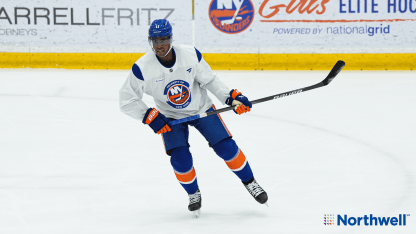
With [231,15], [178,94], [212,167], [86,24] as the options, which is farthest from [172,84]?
[86,24]

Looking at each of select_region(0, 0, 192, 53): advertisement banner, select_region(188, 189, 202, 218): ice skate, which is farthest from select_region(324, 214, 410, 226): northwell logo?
select_region(0, 0, 192, 53): advertisement banner

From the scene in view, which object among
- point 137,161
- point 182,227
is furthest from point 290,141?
point 182,227

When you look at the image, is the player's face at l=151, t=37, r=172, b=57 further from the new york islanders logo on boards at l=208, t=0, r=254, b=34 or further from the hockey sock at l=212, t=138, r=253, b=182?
the new york islanders logo on boards at l=208, t=0, r=254, b=34

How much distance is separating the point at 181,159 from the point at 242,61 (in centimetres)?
531

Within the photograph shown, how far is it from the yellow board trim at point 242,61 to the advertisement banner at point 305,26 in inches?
3.3

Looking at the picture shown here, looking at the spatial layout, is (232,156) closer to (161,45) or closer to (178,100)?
(178,100)

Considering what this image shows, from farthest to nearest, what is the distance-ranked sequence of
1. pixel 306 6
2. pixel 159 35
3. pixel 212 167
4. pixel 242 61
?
1. pixel 242 61
2. pixel 306 6
3. pixel 212 167
4. pixel 159 35

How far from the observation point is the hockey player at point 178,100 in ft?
7.61

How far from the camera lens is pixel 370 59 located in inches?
291

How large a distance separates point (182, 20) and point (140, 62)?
17.5ft

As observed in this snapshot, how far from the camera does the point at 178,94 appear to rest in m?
2.40

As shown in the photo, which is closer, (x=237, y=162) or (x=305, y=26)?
(x=237, y=162)

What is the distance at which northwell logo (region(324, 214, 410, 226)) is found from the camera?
7.38ft

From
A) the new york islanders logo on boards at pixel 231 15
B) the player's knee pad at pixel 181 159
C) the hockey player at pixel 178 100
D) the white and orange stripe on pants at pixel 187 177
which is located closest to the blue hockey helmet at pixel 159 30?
the hockey player at pixel 178 100
